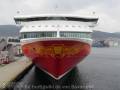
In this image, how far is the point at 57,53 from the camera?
25.6 m

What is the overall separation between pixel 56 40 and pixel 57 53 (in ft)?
4.22

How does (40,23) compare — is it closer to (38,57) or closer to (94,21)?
(38,57)

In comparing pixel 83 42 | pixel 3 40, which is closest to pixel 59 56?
pixel 83 42

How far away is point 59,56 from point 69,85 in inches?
198

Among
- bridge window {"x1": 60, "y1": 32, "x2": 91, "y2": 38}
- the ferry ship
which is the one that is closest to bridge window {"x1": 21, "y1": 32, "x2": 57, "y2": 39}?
the ferry ship

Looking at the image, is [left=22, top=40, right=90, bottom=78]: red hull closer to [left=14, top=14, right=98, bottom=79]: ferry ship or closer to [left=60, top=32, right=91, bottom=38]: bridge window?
[left=14, top=14, right=98, bottom=79]: ferry ship

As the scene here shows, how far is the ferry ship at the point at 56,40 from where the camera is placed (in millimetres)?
25547

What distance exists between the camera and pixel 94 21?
3219 centimetres

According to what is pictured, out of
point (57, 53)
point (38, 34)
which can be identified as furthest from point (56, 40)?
point (38, 34)

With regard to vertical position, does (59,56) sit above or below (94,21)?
below

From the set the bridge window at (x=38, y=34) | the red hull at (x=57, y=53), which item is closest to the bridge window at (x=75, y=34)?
the bridge window at (x=38, y=34)

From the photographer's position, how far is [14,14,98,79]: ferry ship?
2555cm

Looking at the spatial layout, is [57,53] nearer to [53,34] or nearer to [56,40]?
[56,40]

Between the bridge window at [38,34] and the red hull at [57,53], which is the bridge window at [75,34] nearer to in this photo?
the bridge window at [38,34]
